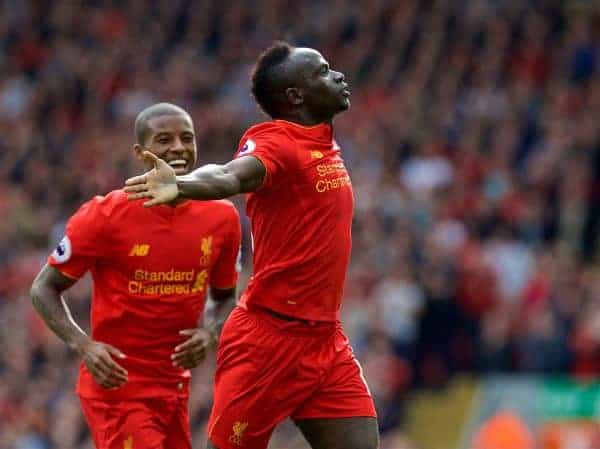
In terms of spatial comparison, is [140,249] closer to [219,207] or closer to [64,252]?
[64,252]

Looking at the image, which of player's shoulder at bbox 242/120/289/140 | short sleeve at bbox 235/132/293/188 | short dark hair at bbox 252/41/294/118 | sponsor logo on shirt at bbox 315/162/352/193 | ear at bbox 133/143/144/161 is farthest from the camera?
ear at bbox 133/143/144/161

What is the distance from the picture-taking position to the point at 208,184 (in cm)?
700

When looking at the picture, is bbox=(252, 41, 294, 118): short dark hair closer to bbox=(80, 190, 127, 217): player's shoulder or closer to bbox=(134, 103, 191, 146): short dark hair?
bbox=(134, 103, 191, 146): short dark hair

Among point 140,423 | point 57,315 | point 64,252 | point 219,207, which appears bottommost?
point 140,423

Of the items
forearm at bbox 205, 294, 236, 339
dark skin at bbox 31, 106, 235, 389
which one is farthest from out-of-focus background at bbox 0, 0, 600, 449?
dark skin at bbox 31, 106, 235, 389

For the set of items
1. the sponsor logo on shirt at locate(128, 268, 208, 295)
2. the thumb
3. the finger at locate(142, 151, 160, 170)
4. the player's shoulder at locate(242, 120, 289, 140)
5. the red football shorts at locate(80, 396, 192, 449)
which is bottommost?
the red football shorts at locate(80, 396, 192, 449)

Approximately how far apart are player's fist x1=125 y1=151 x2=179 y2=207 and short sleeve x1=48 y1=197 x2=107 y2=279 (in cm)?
130

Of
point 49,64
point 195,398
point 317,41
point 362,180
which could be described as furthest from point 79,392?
point 49,64

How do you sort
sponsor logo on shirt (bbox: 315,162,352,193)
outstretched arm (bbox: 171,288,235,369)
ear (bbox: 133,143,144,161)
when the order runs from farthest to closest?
outstretched arm (bbox: 171,288,235,369) < ear (bbox: 133,143,144,161) < sponsor logo on shirt (bbox: 315,162,352,193)

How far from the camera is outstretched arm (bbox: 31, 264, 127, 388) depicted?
8141 mm

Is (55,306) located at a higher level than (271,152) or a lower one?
lower

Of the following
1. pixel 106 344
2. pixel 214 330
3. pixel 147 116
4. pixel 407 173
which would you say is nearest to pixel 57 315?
pixel 106 344

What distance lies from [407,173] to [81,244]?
31.7 feet

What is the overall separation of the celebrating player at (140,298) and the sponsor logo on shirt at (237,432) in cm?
59
